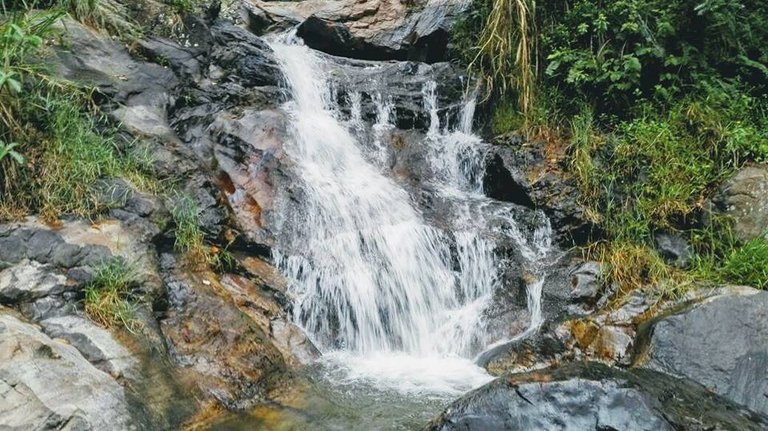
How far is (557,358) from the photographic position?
488cm

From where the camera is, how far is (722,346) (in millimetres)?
4301

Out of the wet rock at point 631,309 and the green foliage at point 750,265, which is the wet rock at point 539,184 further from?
the green foliage at point 750,265

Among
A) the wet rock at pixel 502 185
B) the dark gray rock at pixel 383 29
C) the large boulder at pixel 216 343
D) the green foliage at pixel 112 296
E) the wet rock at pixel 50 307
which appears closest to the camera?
the wet rock at pixel 50 307

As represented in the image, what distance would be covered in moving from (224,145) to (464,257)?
2993 mm

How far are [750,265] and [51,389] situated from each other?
17.2ft

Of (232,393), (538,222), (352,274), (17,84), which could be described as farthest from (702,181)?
(17,84)

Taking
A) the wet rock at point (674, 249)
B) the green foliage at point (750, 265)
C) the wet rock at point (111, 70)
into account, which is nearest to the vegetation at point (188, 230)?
the wet rock at point (111, 70)

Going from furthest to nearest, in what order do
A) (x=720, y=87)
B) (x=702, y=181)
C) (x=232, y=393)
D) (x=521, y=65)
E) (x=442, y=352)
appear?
1. (x=521, y=65)
2. (x=720, y=87)
3. (x=702, y=181)
4. (x=442, y=352)
5. (x=232, y=393)

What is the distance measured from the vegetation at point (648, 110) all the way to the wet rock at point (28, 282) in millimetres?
4658

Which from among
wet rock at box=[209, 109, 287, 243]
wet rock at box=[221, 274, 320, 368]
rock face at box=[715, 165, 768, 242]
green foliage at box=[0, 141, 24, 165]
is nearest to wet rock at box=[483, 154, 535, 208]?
rock face at box=[715, 165, 768, 242]

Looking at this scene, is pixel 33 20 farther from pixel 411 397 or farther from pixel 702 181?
pixel 702 181

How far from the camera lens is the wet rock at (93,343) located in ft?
12.3

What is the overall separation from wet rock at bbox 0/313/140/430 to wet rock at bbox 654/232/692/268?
4.72 metres

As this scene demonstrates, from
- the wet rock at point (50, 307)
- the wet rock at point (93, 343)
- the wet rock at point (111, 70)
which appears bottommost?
the wet rock at point (93, 343)
